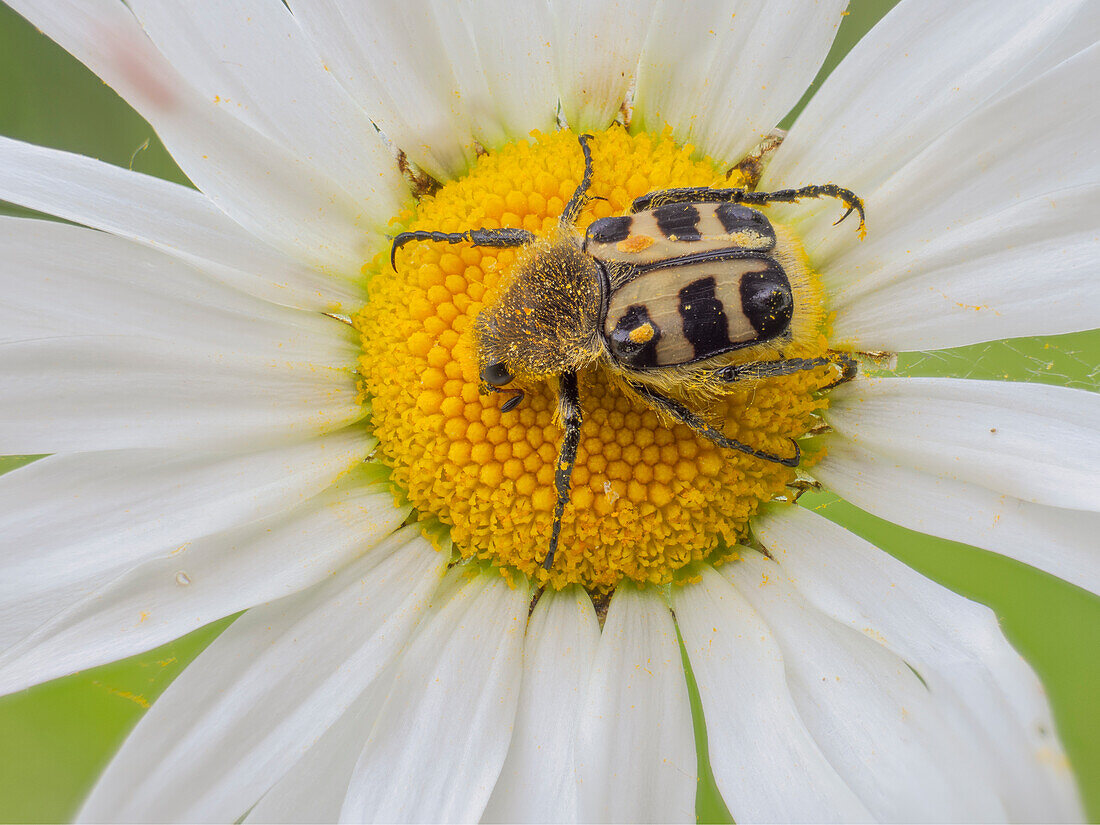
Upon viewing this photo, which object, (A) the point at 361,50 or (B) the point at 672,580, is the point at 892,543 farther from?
(A) the point at 361,50

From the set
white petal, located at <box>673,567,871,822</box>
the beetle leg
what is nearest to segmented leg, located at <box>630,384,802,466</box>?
white petal, located at <box>673,567,871,822</box>

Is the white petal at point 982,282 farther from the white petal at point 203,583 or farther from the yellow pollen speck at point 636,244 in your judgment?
the white petal at point 203,583

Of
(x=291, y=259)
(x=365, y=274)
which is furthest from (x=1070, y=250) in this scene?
(x=291, y=259)

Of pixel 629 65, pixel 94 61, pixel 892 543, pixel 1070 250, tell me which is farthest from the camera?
pixel 892 543

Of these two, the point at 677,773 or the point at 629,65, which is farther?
the point at 629,65

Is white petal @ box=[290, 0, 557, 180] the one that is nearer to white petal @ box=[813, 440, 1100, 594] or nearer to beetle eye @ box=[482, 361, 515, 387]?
beetle eye @ box=[482, 361, 515, 387]

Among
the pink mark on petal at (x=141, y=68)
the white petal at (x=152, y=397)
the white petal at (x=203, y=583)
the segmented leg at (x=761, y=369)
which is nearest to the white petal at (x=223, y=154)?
the pink mark on petal at (x=141, y=68)
